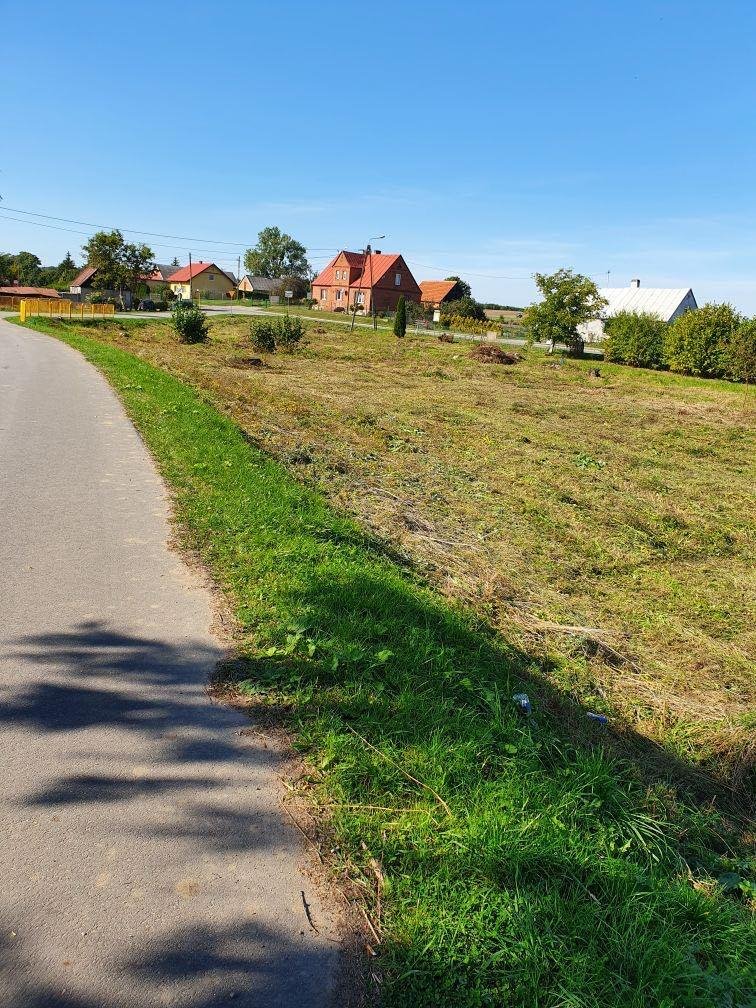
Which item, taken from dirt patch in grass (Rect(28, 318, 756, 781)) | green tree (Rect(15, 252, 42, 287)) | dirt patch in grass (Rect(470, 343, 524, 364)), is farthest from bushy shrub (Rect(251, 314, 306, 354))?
green tree (Rect(15, 252, 42, 287))

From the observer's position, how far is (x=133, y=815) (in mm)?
2795

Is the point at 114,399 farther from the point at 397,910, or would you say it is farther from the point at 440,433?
the point at 397,910

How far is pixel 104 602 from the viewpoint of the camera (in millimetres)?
4766

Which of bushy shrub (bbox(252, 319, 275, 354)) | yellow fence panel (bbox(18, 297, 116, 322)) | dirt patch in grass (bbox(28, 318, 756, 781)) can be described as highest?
yellow fence panel (bbox(18, 297, 116, 322))

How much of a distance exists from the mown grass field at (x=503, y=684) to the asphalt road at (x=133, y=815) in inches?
12.1

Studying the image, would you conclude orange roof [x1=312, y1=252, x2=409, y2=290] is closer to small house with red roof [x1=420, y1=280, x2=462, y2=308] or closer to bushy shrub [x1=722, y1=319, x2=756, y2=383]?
small house with red roof [x1=420, y1=280, x2=462, y2=308]

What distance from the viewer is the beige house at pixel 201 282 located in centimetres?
9488

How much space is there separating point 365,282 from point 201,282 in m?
33.7

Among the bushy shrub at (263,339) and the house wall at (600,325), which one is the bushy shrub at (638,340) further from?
the bushy shrub at (263,339)

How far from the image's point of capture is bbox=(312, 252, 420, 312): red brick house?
73750 millimetres

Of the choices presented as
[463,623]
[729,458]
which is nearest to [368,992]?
[463,623]

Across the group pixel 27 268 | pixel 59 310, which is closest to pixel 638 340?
pixel 59 310

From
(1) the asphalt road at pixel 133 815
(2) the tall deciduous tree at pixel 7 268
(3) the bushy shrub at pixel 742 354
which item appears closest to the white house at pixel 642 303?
(3) the bushy shrub at pixel 742 354

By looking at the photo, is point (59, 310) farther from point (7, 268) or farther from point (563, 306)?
point (7, 268)
